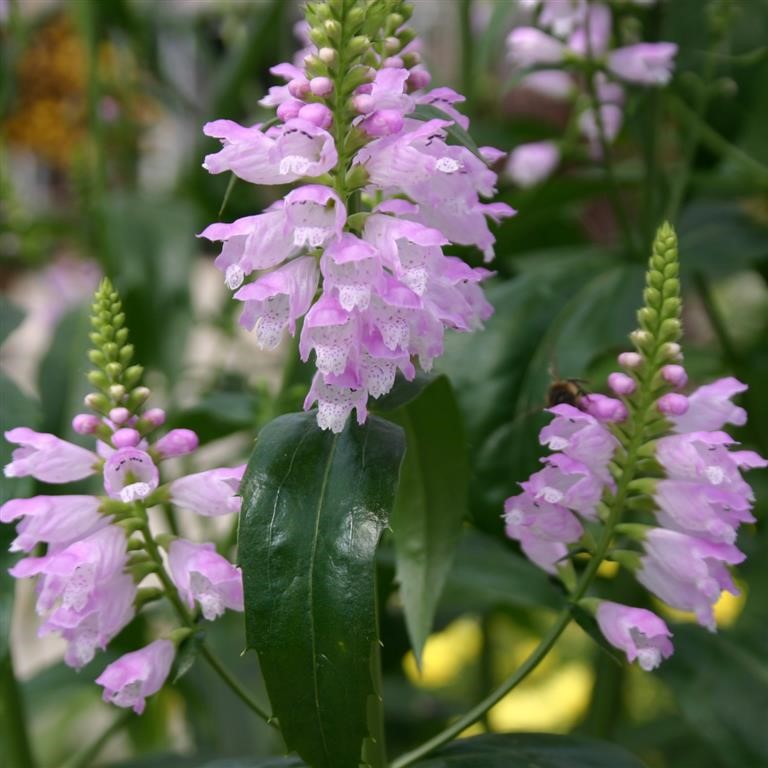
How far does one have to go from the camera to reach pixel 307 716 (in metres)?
0.47

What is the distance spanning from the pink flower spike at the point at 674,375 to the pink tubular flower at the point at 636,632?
0.34ft

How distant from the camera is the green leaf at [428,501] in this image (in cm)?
58

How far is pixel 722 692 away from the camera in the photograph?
0.81m

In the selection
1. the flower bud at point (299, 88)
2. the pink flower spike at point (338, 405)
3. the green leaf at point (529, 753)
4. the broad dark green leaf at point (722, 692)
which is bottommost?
the broad dark green leaf at point (722, 692)

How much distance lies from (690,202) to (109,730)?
73 centimetres

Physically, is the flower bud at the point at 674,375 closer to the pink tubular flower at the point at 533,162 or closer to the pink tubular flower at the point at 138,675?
the pink tubular flower at the point at 138,675

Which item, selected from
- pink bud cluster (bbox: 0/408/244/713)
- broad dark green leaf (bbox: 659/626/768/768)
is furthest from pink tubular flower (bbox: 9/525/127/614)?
broad dark green leaf (bbox: 659/626/768/768)

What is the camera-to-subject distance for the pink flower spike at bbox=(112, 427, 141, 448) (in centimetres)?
50

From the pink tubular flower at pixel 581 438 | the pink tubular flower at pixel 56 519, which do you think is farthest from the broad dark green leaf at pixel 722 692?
the pink tubular flower at pixel 56 519

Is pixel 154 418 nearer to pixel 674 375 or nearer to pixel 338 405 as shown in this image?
pixel 338 405

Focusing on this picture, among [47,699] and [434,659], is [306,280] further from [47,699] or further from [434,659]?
[434,659]

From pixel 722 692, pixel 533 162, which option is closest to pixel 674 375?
pixel 722 692

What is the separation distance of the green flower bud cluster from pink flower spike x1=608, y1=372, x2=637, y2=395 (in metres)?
0.20

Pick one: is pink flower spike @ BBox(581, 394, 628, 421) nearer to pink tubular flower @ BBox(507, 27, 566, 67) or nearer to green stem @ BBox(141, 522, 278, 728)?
green stem @ BBox(141, 522, 278, 728)
